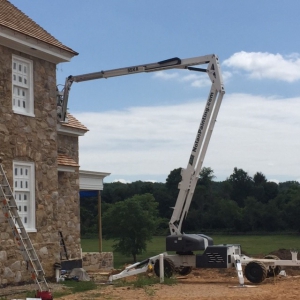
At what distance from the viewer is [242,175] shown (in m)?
98.2

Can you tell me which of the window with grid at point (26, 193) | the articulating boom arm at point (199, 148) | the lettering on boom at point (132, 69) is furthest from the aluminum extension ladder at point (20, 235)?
the lettering on boom at point (132, 69)

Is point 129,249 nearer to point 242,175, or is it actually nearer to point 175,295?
point 175,295

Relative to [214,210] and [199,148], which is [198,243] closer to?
[199,148]

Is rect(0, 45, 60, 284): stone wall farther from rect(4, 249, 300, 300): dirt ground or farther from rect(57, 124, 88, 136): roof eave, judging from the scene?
rect(57, 124, 88, 136): roof eave

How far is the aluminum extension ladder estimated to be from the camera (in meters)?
14.9

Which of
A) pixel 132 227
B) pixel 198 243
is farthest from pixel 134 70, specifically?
pixel 132 227

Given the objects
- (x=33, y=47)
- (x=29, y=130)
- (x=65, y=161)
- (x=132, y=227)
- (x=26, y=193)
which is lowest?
(x=132, y=227)

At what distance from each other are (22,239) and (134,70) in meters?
9.07

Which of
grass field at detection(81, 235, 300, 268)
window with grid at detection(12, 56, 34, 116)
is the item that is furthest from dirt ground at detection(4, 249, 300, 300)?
grass field at detection(81, 235, 300, 268)

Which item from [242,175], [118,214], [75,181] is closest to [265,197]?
[242,175]

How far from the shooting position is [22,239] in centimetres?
1534

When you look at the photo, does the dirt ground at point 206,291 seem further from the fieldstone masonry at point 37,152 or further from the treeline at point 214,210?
the treeline at point 214,210

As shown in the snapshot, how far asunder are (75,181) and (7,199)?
8472 mm

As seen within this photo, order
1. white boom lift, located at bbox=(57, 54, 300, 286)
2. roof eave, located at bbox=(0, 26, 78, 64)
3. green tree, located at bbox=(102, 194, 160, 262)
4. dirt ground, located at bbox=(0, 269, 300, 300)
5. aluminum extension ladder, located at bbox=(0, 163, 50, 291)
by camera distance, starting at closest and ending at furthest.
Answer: aluminum extension ladder, located at bbox=(0, 163, 50, 291), dirt ground, located at bbox=(0, 269, 300, 300), roof eave, located at bbox=(0, 26, 78, 64), white boom lift, located at bbox=(57, 54, 300, 286), green tree, located at bbox=(102, 194, 160, 262)
